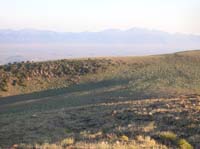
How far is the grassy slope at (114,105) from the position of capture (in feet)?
68.9

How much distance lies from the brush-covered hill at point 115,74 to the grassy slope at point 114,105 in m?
0.11

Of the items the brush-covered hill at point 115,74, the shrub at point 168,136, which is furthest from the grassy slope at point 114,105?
the shrub at point 168,136

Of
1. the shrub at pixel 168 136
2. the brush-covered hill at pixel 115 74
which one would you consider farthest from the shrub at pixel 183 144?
the brush-covered hill at pixel 115 74

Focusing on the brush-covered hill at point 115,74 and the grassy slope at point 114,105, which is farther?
the brush-covered hill at point 115,74

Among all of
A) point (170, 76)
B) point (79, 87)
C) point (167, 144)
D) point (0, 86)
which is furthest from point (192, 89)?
point (167, 144)

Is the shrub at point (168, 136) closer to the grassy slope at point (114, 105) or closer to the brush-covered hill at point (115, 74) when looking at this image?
the grassy slope at point (114, 105)

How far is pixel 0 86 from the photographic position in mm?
58188

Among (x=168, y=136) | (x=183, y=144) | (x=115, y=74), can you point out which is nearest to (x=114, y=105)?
(x=168, y=136)

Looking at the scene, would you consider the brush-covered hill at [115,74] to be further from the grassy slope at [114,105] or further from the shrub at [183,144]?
the shrub at [183,144]

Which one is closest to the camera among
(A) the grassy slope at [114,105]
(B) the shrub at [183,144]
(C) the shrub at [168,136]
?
(B) the shrub at [183,144]

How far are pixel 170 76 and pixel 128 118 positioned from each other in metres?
33.2

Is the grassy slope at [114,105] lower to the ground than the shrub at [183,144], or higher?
lower

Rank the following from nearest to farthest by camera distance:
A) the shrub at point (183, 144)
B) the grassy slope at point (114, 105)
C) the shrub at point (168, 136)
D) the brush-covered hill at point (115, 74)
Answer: the shrub at point (183, 144)
the shrub at point (168, 136)
the grassy slope at point (114, 105)
the brush-covered hill at point (115, 74)

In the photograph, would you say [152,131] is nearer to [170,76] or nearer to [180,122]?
[180,122]
